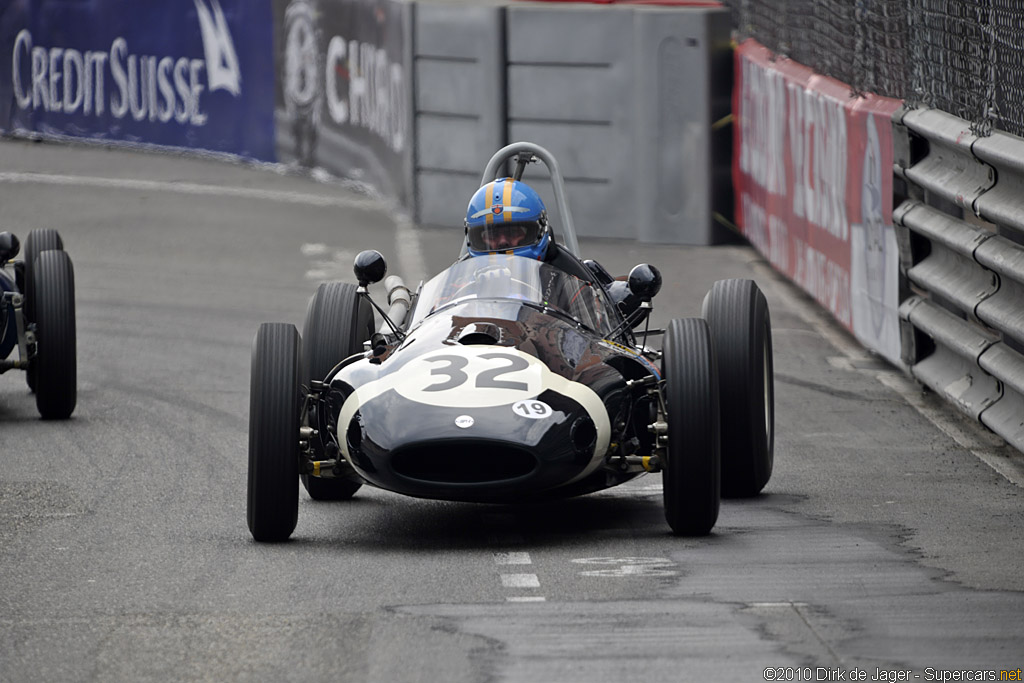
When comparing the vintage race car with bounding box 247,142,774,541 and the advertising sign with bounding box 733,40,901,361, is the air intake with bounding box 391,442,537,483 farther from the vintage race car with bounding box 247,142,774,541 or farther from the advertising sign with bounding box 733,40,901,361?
the advertising sign with bounding box 733,40,901,361

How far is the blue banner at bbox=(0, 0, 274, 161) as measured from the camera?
24125mm

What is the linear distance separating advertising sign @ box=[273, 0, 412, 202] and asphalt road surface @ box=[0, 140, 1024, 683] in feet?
25.8

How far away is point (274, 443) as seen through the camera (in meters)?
7.14

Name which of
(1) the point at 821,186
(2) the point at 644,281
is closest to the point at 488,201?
(2) the point at 644,281

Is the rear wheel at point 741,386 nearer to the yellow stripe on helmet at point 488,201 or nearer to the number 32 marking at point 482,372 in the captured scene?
the yellow stripe on helmet at point 488,201

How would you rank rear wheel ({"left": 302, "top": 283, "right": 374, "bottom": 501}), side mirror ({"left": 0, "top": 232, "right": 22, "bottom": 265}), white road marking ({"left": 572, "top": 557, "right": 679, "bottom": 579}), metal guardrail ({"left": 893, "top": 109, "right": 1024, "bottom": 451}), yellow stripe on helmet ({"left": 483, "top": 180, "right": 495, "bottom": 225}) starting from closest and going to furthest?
white road marking ({"left": 572, "top": 557, "right": 679, "bottom": 579}) < rear wheel ({"left": 302, "top": 283, "right": 374, "bottom": 501}) < yellow stripe on helmet ({"left": 483, "top": 180, "right": 495, "bottom": 225}) < metal guardrail ({"left": 893, "top": 109, "right": 1024, "bottom": 451}) < side mirror ({"left": 0, "top": 232, "right": 22, "bottom": 265})

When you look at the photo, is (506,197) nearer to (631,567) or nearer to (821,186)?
(631,567)

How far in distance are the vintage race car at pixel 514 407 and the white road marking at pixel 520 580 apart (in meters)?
0.40

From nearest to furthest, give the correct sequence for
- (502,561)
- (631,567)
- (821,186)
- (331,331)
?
(631,567), (502,561), (331,331), (821,186)

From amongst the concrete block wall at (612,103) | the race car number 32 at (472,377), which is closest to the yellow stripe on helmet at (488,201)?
the race car number 32 at (472,377)

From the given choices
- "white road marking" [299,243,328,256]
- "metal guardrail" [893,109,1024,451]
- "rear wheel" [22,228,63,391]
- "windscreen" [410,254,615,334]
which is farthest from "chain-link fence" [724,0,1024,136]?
"rear wheel" [22,228,63,391]

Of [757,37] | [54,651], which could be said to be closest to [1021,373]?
[54,651]

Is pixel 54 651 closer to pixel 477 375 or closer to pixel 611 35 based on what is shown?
pixel 477 375

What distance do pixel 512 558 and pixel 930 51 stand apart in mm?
5039
